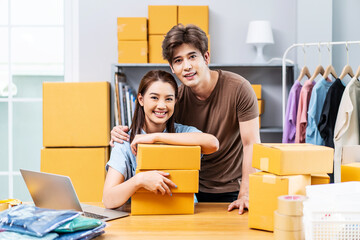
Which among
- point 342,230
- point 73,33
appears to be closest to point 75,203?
point 342,230

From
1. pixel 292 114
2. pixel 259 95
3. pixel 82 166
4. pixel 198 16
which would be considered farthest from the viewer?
pixel 198 16

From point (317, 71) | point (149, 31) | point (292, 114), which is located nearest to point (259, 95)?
point (292, 114)

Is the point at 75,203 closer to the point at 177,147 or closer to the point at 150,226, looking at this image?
the point at 150,226

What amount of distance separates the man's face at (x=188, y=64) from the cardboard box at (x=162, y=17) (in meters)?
1.38

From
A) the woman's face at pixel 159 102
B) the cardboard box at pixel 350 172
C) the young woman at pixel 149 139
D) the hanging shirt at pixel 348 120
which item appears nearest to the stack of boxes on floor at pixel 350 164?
the cardboard box at pixel 350 172

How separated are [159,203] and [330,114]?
1.73 m

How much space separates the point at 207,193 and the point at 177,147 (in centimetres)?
66

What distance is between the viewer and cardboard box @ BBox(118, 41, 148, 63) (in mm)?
3260

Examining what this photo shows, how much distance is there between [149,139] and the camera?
1.59 meters

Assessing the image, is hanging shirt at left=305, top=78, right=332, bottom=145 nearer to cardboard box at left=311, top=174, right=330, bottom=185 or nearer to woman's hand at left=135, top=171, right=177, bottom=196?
cardboard box at left=311, top=174, right=330, bottom=185

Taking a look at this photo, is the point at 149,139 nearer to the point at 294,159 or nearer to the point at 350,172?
the point at 294,159

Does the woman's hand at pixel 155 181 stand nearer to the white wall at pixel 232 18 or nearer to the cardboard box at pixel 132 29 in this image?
the cardboard box at pixel 132 29

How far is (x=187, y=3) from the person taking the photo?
3.55m

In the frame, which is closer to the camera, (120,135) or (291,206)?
(291,206)
